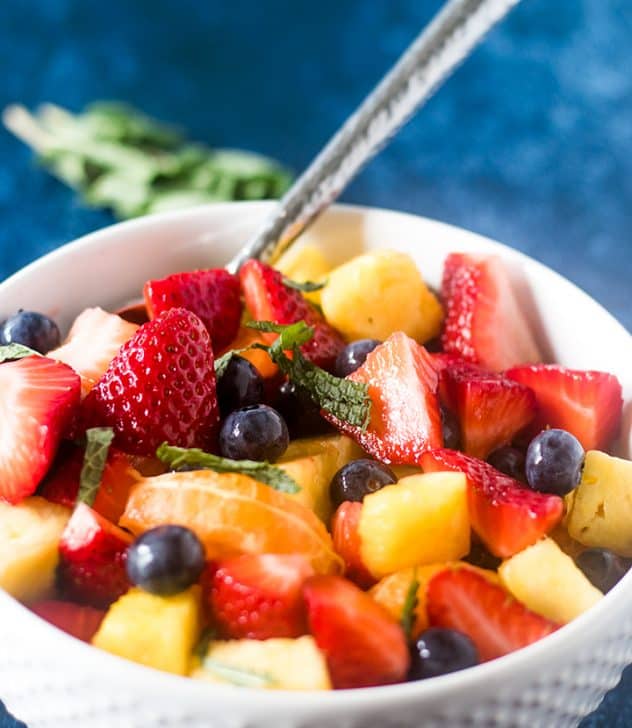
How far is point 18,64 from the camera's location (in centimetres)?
288

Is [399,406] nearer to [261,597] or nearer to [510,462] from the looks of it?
[510,462]

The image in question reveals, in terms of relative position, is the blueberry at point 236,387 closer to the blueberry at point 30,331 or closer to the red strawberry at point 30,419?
the red strawberry at point 30,419

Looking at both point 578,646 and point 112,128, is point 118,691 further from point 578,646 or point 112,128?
point 112,128

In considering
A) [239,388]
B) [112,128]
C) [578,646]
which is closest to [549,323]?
[239,388]

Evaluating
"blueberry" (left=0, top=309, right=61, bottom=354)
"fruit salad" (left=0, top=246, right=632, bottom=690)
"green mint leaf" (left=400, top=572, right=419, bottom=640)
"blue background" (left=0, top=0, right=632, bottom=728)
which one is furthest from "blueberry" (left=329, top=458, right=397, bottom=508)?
"blue background" (left=0, top=0, right=632, bottom=728)

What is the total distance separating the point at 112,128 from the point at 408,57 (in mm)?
1102

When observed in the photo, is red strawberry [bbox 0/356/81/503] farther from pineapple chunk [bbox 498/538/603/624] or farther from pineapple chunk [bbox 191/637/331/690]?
pineapple chunk [bbox 498/538/603/624]

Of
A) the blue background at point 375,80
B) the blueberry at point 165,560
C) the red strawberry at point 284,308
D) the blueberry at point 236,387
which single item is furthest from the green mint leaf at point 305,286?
the blue background at point 375,80

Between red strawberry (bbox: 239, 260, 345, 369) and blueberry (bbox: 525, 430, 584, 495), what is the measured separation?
36 cm

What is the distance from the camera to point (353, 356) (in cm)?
149

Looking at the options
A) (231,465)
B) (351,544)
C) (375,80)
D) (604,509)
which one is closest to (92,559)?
(231,465)

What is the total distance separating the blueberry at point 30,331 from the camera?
151 cm

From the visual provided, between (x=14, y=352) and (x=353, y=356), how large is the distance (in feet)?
1.51

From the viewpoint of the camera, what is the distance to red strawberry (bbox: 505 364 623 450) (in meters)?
1.44
